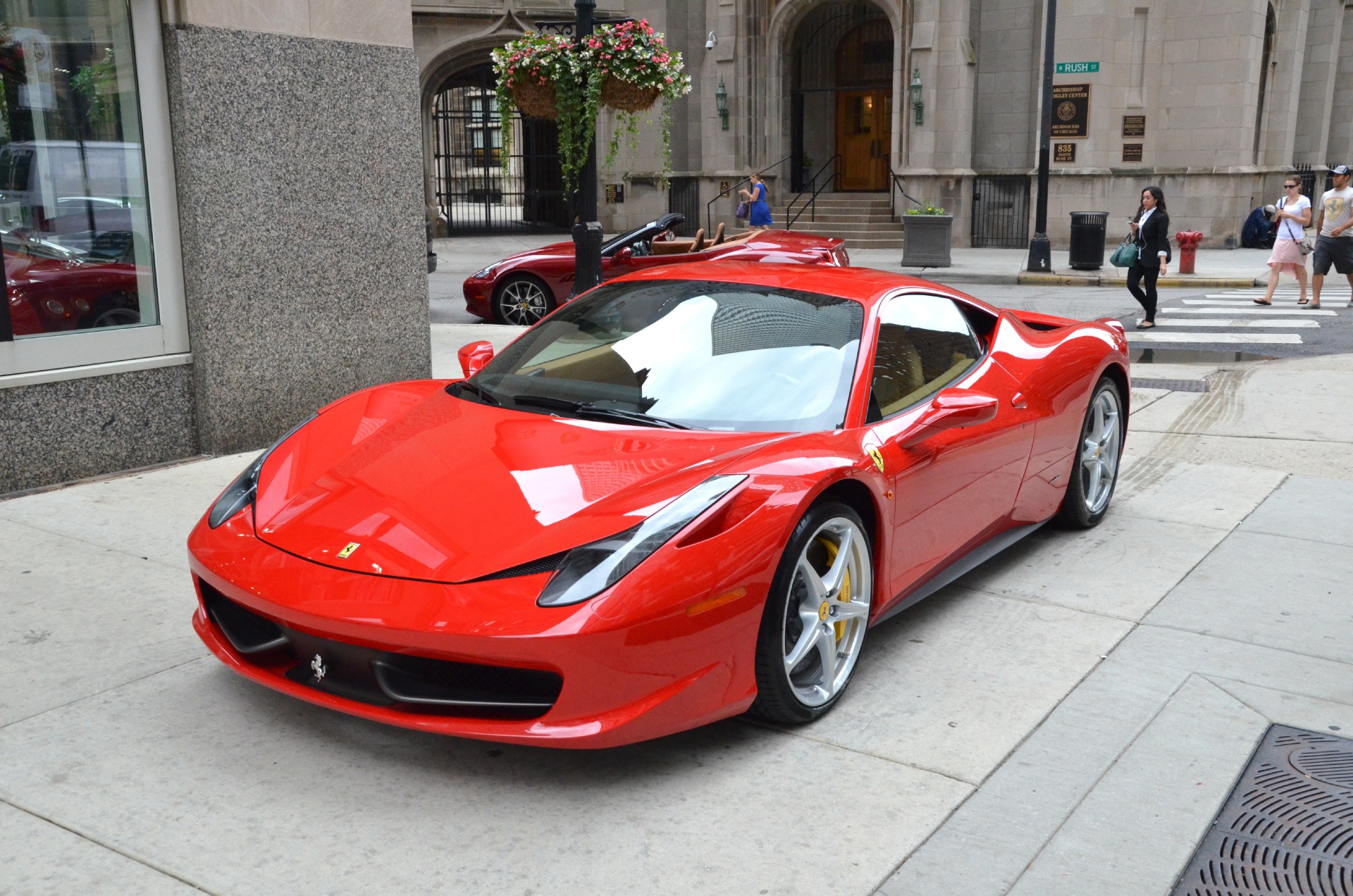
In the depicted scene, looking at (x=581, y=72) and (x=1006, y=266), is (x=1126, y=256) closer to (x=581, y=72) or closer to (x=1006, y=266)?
(x=581, y=72)

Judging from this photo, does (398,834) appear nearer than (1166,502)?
Yes

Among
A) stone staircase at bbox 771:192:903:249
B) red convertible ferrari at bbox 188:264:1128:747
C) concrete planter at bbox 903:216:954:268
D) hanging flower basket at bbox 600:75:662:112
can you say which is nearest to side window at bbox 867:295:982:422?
red convertible ferrari at bbox 188:264:1128:747

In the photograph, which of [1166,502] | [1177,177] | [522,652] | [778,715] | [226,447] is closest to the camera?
[522,652]

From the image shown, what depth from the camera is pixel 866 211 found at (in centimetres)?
2895

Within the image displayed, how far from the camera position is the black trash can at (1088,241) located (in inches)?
843

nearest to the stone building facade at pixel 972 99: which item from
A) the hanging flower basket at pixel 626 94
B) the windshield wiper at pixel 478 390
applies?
the hanging flower basket at pixel 626 94

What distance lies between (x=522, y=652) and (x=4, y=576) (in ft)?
9.72

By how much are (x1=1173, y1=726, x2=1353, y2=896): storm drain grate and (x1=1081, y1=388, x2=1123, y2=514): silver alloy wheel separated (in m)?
2.30

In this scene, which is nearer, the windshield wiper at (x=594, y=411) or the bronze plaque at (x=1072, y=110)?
the windshield wiper at (x=594, y=411)

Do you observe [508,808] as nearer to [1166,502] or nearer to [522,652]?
[522,652]

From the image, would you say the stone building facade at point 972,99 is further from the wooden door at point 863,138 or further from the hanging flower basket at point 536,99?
the hanging flower basket at point 536,99

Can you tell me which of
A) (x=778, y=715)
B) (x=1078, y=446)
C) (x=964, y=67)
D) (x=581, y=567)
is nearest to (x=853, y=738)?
(x=778, y=715)

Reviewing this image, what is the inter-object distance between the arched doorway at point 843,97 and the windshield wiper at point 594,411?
27.5m

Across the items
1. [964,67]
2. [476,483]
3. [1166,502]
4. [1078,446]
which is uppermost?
[964,67]
